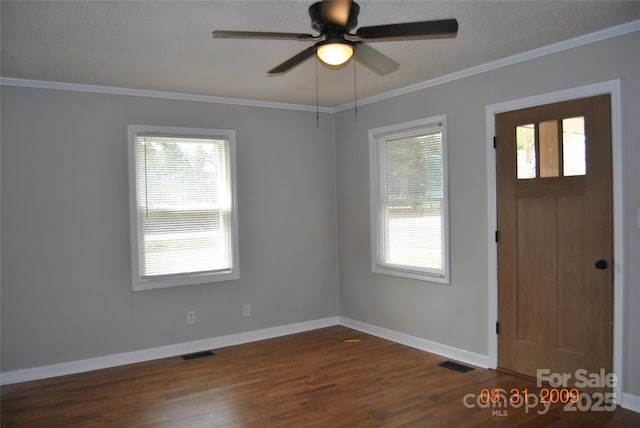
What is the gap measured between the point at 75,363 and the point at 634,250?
4523mm

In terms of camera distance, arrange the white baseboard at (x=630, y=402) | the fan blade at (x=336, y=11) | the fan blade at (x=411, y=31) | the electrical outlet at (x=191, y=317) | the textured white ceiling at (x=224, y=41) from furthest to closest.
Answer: the electrical outlet at (x=191, y=317)
the white baseboard at (x=630, y=402)
the textured white ceiling at (x=224, y=41)
the fan blade at (x=411, y=31)
the fan blade at (x=336, y=11)

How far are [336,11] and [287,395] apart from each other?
2746 mm

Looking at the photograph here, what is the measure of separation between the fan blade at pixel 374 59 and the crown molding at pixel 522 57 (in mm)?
1551

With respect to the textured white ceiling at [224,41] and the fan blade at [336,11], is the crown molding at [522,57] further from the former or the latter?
the fan blade at [336,11]

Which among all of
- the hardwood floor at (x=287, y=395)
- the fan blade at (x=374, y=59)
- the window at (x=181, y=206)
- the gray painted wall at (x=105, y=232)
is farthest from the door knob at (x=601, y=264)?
the window at (x=181, y=206)

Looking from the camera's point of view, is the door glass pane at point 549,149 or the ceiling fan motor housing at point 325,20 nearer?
the ceiling fan motor housing at point 325,20

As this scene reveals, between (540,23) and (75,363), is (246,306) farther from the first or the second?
(540,23)

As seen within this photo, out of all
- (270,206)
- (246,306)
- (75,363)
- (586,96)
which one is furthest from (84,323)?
(586,96)

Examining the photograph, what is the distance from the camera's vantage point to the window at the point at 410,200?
14.8ft

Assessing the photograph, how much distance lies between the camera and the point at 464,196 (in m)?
4.25

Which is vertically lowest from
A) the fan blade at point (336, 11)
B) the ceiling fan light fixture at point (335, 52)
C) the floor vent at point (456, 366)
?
the floor vent at point (456, 366)

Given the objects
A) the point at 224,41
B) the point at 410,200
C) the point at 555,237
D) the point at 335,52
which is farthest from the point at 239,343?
the point at 335,52

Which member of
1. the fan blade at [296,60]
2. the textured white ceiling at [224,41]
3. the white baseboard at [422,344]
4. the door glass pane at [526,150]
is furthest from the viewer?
the white baseboard at [422,344]

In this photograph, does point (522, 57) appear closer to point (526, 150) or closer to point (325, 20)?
point (526, 150)
